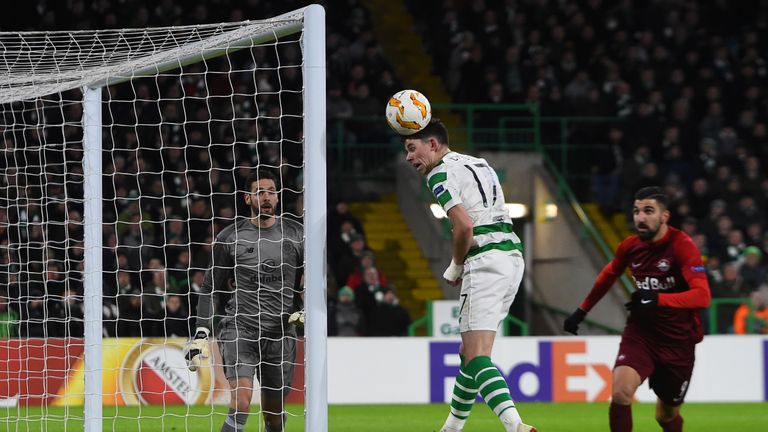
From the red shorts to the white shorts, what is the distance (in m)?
1.16

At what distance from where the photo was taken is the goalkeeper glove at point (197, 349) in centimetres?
714

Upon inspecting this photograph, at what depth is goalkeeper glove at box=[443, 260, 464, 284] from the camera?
Result: 21.3 ft

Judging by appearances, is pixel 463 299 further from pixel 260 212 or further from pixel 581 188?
pixel 581 188

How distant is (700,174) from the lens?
59.2 ft

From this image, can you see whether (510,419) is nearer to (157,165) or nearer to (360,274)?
(360,274)

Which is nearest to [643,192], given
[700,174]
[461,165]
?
[461,165]

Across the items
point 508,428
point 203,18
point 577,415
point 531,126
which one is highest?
point 203,18

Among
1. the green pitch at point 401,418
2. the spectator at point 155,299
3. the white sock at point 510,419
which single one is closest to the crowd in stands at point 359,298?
the green pitch at point 401,418

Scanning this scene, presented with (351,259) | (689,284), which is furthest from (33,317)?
(689,284)

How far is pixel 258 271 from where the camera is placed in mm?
7441

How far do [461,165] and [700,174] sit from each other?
12230 millimetres

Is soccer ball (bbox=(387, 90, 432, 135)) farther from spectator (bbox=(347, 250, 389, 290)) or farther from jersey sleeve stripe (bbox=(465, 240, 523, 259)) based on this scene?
spectator (bbox=(347, 250, 389, 290))

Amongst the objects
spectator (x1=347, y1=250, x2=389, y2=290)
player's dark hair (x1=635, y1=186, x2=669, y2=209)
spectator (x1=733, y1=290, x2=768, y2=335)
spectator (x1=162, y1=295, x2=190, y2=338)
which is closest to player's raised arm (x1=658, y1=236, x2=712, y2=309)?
player's dark hair (x1=635, y1=186, x2=669, y2=209)

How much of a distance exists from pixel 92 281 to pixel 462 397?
2.62 m
